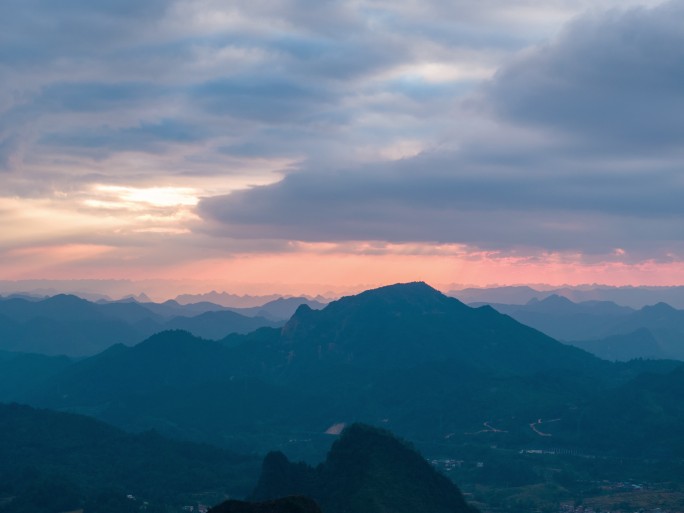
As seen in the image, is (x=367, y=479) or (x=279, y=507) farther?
(x=367, y=479)

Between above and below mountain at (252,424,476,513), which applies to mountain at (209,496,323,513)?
above

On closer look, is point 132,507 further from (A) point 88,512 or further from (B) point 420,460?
(B) point 420,460

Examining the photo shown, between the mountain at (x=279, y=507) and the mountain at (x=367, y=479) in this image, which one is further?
the mountain at (x=367, y=479)

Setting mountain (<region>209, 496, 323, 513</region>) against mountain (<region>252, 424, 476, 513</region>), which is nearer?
mountain (<region>209, 496, 323, 513</region>)

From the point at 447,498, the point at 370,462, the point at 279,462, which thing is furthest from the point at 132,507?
the point at 447,498

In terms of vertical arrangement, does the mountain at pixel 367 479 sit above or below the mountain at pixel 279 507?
below
